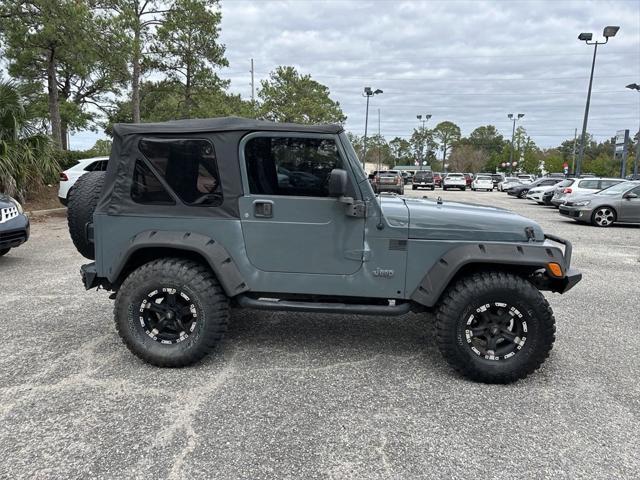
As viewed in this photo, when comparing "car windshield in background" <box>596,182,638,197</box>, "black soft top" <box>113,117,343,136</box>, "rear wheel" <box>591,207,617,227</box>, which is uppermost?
"black soft top" <box>113,117,343,136</box>

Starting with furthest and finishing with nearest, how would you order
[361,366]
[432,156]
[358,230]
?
[432,156] → [361,366] → [358,230]

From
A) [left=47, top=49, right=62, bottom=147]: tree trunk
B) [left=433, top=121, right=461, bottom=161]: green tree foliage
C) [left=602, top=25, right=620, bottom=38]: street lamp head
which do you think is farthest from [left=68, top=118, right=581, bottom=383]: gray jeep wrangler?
[left=433, top=121, right=461, bottom=161]: green tree foliage

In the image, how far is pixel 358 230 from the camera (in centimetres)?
336

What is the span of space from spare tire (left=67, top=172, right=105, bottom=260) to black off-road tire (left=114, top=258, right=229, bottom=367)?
0.70m

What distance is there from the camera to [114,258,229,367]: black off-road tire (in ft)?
11.0

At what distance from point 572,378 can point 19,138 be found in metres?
12.8

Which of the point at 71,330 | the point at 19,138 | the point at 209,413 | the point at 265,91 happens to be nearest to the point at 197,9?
the point at 19,138

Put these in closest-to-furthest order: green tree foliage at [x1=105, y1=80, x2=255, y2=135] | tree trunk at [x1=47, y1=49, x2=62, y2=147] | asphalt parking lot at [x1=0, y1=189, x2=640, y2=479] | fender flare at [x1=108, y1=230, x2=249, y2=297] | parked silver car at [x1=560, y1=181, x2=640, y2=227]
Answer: asphalt parking lot at [x1=0, y1=189, x2=640, y2=479], fender flare at [x1=108, y1=230, x2=249, y2=297], parked silver car at [x1=560, y1=181, x2=640, y2=227], tree trunk at [x1=47, y1=49, x2=62, y2=147], green tree foliage at [x1=105, y1=80, x2=255, y2=135]

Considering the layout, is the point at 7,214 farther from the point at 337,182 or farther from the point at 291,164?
the point at 337,182

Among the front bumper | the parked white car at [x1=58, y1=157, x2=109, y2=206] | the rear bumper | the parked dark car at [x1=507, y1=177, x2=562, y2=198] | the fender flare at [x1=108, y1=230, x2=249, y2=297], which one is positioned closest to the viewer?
the fender flare at [x1=108, y1=230, x2=249, y2=297]

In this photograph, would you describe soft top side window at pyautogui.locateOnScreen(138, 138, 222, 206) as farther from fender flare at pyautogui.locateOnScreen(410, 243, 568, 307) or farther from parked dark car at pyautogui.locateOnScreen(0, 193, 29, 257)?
parked dark car at pyautogui.locateOnScreen(0, 193, 29, 257)

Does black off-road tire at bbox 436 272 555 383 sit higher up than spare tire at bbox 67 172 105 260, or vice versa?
spare tire at bbox 67 172 105 260

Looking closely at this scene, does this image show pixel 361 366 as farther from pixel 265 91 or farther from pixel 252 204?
pixel 265 91

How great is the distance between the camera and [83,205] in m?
3.77
